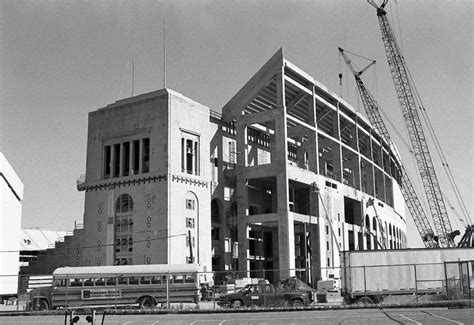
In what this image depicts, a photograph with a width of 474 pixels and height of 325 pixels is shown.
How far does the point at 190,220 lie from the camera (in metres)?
63.0

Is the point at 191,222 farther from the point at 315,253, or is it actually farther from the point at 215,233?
the point at 315,253

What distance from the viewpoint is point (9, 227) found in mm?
52688

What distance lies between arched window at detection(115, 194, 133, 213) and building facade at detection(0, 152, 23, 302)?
39.7 ft

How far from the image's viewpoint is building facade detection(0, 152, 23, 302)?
5096 centimetres

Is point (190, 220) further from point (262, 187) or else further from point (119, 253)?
point (262, 187)

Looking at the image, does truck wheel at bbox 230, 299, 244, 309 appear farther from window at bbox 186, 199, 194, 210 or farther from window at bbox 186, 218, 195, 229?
window at bbox 186, 199, 194, 210

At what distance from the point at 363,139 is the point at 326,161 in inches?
595

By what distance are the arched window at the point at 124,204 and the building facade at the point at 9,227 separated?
39.7ft

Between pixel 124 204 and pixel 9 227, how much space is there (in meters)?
14.3

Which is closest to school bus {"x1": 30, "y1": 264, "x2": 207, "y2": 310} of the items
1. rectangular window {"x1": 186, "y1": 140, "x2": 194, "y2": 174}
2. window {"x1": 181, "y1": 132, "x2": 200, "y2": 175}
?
window {"x1": 181, "y1": 132, "x2": 200, "y2": 175}

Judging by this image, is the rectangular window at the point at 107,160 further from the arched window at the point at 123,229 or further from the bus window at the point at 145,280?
the bus window at the point at 145,280

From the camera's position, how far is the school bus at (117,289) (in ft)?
128

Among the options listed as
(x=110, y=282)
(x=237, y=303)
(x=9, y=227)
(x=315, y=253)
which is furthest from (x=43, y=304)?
(x=315, y=253)

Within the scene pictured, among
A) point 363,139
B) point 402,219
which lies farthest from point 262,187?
point 402,219
